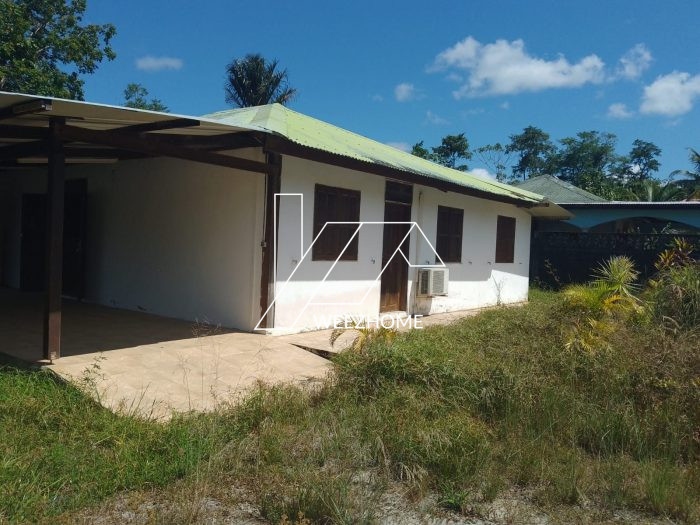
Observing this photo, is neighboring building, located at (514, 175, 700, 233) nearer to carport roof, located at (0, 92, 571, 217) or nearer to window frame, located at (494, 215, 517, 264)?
window frame, located at (494, 215, 517, 264)

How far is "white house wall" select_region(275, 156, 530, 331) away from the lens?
7.69 m

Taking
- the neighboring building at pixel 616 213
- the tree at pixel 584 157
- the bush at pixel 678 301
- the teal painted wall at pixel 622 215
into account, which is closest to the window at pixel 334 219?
the bush at pixel 678 301

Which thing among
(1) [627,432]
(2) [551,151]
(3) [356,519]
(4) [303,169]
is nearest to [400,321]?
(4) [303,169]

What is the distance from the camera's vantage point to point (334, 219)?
841cm

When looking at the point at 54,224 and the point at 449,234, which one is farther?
the point at 449,234

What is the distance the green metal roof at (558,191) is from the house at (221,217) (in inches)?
356

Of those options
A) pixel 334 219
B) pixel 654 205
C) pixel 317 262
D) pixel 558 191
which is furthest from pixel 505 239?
pixel 558 191

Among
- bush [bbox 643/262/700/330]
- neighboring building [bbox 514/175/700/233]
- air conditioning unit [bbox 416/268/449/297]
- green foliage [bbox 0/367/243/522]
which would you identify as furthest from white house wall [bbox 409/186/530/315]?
green foliage [bbox 0/367/243/522]

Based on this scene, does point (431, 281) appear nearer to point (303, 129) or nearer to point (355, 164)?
point (355, 164)

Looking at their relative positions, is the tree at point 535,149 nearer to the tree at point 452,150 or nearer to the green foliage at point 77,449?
the tree at point 452,150

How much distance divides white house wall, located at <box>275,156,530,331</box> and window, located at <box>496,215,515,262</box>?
254mm

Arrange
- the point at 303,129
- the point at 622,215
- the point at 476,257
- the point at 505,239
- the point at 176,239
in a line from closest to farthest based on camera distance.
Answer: the point at 303,129 < the point at 176,239 < the point at 476,257 < the point at 505,239 < the point at 622,215

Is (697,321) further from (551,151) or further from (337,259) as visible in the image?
(551,151)

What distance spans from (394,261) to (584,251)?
7681 mm
